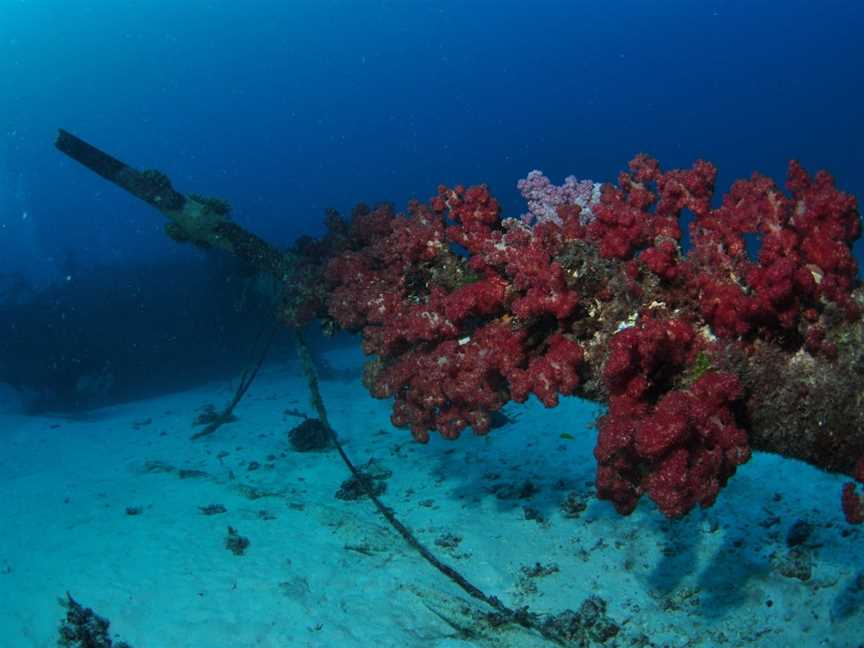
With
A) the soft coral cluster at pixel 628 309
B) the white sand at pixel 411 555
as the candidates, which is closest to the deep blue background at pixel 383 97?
the white sand at pixel 411 555

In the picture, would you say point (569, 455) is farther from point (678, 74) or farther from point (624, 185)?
point (678, 74)

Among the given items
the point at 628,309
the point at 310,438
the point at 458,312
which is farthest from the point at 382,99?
the point at 628,309

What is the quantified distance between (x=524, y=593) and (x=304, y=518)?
3334 mm

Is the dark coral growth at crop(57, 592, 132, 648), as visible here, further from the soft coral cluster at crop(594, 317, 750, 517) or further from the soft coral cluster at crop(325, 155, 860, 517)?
the soft coral cluster at crop(594, 317, 750, 517)

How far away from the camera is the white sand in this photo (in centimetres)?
526

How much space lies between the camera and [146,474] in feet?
32.9

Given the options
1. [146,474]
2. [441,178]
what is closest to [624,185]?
[146,474]

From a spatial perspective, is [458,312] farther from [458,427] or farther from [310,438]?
[310,438]

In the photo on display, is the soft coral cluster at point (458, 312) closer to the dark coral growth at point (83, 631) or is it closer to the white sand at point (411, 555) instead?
the white sand at point (411, 555)

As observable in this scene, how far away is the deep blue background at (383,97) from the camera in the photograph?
93.2 m

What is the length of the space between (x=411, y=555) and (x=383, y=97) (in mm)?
161399

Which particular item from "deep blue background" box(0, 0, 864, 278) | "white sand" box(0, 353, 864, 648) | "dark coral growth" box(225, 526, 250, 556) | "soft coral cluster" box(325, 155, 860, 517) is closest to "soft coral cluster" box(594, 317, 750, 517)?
"soft coral cluster" box(325, 155, 860, 517)

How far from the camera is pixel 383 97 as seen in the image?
500 ft

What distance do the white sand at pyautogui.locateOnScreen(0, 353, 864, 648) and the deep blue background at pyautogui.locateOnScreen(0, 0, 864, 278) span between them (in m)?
72.1
